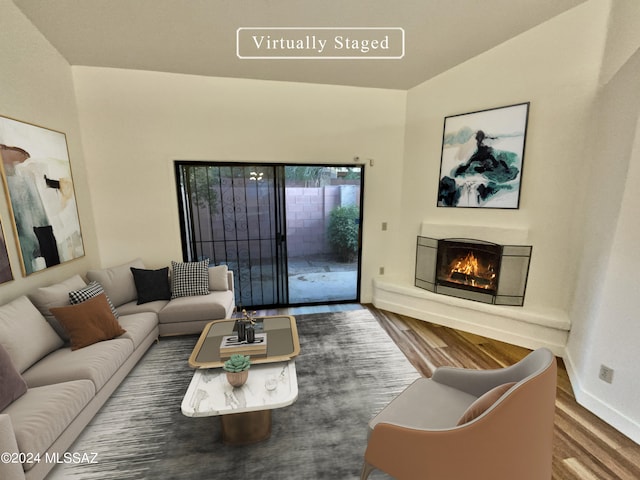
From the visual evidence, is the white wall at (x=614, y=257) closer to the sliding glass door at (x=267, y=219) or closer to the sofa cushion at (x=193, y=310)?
the sliding glass door at (x=267, y=219)

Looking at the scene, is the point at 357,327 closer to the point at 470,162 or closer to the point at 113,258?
the point at 470,162

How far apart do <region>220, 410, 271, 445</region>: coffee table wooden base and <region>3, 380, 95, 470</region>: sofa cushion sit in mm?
925

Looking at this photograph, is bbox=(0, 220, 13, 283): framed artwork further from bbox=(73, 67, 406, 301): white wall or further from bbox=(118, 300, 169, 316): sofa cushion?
bbox=(73, 67, 406, 301): white wall

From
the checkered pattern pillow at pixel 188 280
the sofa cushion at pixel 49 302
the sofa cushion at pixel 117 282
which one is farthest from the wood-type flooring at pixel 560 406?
Answer: the sofa cushion at pixel 49 302

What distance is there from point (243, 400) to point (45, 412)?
44.1 inches

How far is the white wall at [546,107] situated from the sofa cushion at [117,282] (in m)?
4.08

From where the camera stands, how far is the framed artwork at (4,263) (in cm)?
222

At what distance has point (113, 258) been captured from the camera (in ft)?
11.8

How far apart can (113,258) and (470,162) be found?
15.4ft

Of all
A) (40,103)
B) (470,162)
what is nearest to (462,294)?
(470,162)

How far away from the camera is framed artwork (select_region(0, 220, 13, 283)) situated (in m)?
2.22

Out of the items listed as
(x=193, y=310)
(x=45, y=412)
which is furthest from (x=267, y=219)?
(x=45, y=412)

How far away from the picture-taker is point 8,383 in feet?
5.43

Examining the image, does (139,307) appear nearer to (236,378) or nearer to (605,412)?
(236,378)
